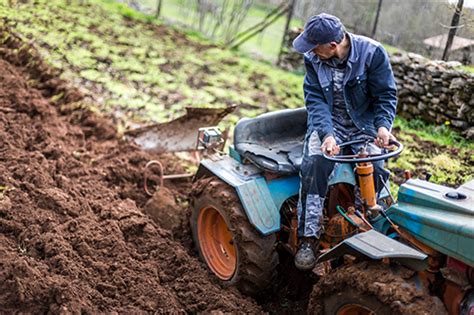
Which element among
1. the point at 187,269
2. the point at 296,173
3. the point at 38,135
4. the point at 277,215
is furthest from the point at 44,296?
the point at 38,135

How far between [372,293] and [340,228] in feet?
2.75

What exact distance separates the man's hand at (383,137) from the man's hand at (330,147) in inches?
11.9

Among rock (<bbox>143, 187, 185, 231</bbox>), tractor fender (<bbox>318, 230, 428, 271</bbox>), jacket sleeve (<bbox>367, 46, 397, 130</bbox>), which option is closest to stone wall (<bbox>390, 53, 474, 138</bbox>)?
jacket sleeve (<bbox>367, 46, 397, 130</bbox>)

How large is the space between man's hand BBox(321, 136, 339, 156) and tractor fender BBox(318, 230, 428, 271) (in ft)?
1.91

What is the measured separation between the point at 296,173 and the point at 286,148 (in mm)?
389

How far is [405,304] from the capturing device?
2.90m

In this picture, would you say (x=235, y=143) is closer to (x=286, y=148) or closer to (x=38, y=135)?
(x=286, y=148)

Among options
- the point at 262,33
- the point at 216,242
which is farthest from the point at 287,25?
the point at 216,242

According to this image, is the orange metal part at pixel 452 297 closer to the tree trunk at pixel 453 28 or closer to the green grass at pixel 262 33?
the tree trunk at pixel 453 28

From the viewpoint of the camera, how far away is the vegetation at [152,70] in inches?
297

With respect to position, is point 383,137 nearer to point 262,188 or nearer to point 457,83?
point 262,188

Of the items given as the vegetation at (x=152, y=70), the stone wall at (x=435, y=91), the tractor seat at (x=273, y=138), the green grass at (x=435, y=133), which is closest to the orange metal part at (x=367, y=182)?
the tractor seat at (x=273, y=138)

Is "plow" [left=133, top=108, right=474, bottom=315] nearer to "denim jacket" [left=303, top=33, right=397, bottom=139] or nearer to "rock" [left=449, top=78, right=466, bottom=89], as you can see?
"denim jacket" [left=303, top=33, right=397, bottom=139]

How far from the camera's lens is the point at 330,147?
3.68m
